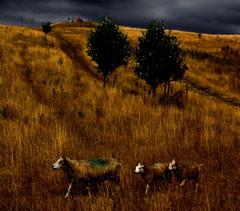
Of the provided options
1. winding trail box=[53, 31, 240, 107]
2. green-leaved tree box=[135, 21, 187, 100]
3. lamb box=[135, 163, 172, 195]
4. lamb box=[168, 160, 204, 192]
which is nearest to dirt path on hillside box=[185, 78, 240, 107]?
winding trail box=[53, 31, 240, 107]

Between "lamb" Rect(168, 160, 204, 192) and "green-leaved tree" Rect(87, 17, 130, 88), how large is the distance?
1929 cm

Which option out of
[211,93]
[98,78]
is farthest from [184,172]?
[211,93]

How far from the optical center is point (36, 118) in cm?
970

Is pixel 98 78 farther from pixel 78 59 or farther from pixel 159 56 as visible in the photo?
pixel 159 56

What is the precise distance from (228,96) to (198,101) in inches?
288

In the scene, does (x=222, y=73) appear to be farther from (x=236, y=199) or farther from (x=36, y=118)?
(x=236, y=199)

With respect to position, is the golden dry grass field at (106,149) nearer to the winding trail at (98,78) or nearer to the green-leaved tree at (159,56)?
the green-leaved tree at (159,56)

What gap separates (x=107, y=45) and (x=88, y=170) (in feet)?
65.2

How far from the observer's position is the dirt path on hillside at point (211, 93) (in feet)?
87.4

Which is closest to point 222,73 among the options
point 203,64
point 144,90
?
point 203,64

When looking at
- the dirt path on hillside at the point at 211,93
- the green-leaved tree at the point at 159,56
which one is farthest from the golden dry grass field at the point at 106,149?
the dirt path on hillside at the point at 211,93

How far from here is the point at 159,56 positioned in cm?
2117

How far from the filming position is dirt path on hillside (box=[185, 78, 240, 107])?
2663 centimetres

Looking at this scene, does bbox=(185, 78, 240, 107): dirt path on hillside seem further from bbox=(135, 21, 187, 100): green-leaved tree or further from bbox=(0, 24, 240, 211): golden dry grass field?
bbox=(0, 24, 240, 211): golden dry grass field
